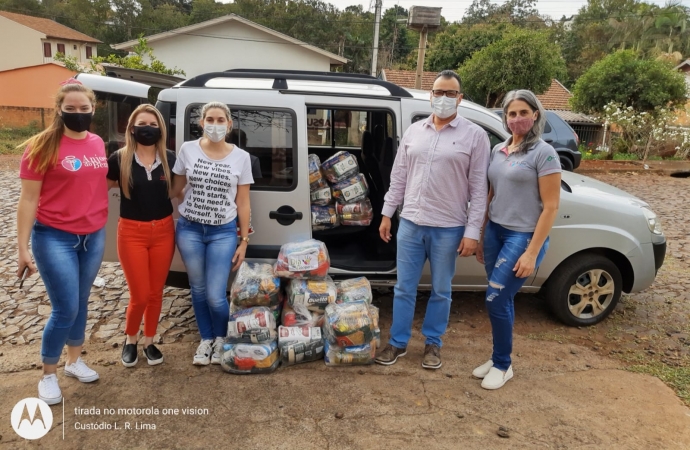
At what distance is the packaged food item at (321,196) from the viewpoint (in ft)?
13.8

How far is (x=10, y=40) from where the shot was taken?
34.6m

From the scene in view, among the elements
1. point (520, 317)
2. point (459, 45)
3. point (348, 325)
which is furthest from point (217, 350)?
point (459, 45)

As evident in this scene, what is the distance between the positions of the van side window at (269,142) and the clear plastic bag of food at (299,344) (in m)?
1.08

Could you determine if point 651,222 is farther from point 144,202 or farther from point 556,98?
point 556,98

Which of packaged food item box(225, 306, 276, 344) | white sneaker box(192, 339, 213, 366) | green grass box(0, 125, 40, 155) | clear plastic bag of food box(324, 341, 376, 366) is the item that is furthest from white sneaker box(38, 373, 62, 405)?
green grass box(0, 125, 40, 155)

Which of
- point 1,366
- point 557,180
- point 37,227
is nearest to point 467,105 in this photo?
point 557,180

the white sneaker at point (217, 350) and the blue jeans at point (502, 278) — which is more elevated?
the blue jeans at point (502, 278)

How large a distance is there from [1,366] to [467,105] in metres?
4.14

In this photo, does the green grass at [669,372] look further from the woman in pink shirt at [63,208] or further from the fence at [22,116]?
the fence at [22,116]

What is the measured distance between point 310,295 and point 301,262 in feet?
0.83

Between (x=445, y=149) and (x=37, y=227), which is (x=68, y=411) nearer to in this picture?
(x=37, y=227)

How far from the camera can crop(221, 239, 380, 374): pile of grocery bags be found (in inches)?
135

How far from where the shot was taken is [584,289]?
167 inches

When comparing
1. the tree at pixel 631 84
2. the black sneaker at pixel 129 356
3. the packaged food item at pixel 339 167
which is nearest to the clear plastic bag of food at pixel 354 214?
the packaged food item at pixel 339 167
